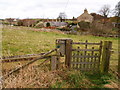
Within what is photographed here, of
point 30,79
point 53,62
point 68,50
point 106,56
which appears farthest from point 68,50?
point 30,79

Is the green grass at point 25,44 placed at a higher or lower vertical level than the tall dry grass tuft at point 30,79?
higher

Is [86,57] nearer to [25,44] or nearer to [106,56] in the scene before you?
[106,56]

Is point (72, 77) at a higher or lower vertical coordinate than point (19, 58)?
lower

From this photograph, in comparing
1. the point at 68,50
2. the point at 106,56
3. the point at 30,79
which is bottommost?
the point at 30,79

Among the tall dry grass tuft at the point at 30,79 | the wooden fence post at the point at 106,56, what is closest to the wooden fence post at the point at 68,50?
the tall dry grass tuft at the point at 30,79

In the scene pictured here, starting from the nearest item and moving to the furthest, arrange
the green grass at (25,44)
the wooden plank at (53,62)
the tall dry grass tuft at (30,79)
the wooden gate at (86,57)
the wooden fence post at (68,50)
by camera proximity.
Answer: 1. the tall dry grass tuft at (30,79)
2. the wooden plank at (53,62)
3. the wooden fence post at (68,50)
4. the wooden gate at (86,57)
5. the green grass at (25,44)

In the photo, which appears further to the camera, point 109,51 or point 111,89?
point 109,51

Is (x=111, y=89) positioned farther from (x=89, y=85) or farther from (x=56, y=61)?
(x=56, y=61)

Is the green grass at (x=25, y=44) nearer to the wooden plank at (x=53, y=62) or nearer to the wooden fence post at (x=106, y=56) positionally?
the wooden fence post at (x=106, y=56)

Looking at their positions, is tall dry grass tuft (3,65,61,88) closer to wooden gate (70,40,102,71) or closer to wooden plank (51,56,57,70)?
wooden plank (51,56,57,70)

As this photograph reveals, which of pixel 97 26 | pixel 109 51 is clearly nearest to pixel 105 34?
pixel 97 26

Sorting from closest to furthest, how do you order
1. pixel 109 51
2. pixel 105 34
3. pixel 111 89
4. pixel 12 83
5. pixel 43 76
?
pixel 12 83
pixel 111 89
pixel 43 76
pixel 109 51
pixel 105 34

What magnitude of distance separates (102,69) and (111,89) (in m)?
1.15

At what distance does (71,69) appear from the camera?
4.15 meters
